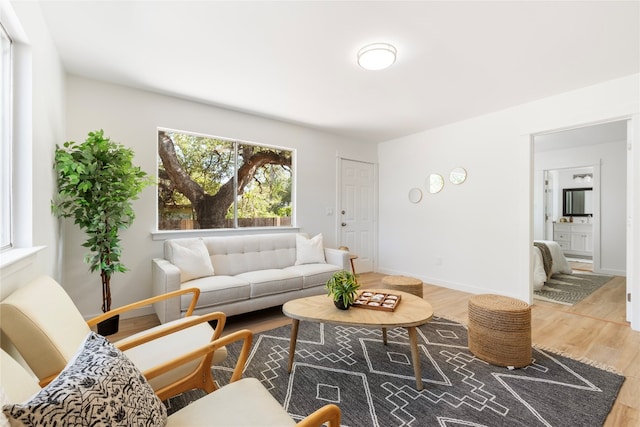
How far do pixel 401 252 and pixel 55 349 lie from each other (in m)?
4.65

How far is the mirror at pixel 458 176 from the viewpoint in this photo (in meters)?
4.21

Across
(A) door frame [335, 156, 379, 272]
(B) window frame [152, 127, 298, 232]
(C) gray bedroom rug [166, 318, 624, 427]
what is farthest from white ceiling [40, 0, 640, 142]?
(C) gray bedroom rug [166, 318, 624, 427]

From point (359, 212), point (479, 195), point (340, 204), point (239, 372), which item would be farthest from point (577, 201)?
point (239, 372)

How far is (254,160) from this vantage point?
13.6 feet

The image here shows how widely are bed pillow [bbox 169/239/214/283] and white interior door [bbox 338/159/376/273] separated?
248 cm

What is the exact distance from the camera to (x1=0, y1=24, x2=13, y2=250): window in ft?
5.17

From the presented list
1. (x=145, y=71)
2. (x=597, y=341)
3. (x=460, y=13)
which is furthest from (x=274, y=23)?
(x=597, y=341)

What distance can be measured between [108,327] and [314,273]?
2.05 meters

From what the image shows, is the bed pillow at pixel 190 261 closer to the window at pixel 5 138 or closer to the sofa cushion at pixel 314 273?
the sofa cushion at pixel 314 273

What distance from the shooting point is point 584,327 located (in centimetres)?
287

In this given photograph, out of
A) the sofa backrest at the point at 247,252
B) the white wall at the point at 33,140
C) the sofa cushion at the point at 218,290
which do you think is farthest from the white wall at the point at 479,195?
the white wall at the point at 33,140

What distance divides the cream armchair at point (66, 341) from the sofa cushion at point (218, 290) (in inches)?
32.1

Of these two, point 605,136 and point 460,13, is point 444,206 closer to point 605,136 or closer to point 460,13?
point 460,13

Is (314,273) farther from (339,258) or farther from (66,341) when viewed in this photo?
(66,341)
